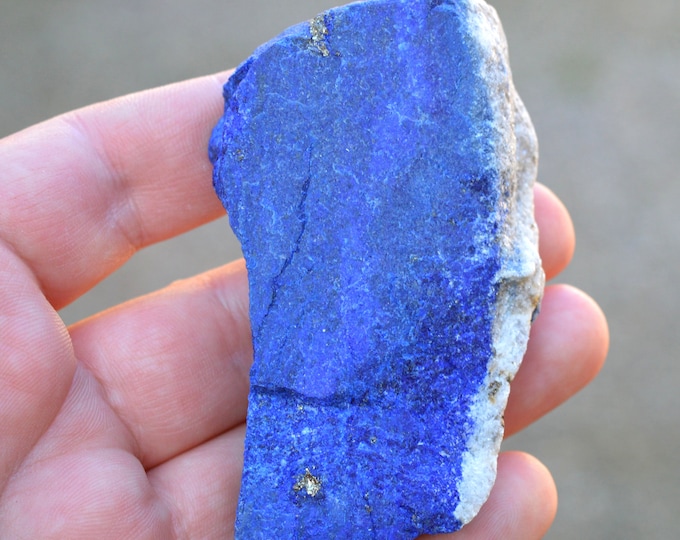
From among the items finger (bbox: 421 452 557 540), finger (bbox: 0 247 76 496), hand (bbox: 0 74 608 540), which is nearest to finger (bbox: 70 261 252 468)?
hand (bbox: 0 74 608 540)

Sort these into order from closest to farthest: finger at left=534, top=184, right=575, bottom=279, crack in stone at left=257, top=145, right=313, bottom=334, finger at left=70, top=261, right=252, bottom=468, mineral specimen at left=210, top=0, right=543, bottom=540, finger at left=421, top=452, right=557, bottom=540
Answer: mineral specimen at left=210, top=0, right=543, bottom=540 < crack in stone at left=257, top=145, right=313, bottom=334 < finger at left=421, top=452, right=557, bottom=540 < finger at left=70, top=261, right=252, bottom=468 < finger at left=534, top=184, right=575, bottom=279

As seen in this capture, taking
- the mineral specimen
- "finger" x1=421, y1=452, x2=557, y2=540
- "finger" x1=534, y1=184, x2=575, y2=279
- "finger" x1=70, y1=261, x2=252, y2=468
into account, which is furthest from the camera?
"finger" x1=534, y1=184, x2=575, y2=279

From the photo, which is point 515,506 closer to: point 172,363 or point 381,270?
point 381,270

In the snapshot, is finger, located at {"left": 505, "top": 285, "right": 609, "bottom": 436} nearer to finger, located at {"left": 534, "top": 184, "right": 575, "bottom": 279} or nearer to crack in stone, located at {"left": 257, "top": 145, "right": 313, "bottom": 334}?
finger, located at {"left": 534, "top": 184, "right": 575, "bottom": 279}

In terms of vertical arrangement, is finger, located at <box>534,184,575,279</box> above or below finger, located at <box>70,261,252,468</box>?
above

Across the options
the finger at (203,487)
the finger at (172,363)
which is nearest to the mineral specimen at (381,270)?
the finger at (203,487)

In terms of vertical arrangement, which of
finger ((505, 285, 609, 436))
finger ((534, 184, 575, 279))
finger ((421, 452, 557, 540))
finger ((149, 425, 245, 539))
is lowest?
finger ((421, 452, 557, 540))

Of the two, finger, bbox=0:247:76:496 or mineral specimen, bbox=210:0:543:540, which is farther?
finger, bbox=0:247:76:496

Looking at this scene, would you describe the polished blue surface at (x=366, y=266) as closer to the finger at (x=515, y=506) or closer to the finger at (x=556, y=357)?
the finger at (x=515, y=506)

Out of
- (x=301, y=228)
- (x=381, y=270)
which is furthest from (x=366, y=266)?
(x=301, y=228)

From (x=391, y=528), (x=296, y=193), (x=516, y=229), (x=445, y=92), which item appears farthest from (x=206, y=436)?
(x=445, y=92)
